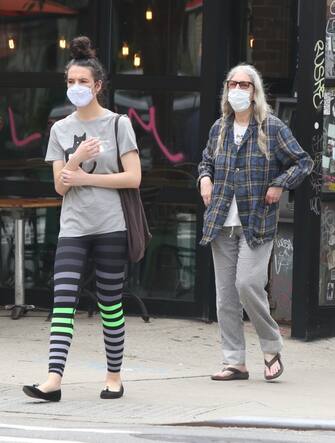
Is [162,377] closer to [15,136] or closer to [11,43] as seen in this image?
[15,136]

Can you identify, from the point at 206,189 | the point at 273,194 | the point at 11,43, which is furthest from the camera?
the point at 11,43

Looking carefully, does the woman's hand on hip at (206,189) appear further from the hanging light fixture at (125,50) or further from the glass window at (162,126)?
the hanging light fixture at (125,50)

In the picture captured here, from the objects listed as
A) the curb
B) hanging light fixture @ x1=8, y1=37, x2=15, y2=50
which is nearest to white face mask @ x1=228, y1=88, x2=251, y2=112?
the curb

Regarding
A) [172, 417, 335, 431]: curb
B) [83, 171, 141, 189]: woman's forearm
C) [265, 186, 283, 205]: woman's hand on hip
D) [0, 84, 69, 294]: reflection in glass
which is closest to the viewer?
[172, 417, 335, 431]: curb

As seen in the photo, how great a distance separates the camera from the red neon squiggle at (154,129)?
988cm

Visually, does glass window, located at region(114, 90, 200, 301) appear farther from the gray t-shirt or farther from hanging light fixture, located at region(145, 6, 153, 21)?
the gray t-shirt

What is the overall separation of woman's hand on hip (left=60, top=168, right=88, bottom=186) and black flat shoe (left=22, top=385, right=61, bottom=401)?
3.82 feet

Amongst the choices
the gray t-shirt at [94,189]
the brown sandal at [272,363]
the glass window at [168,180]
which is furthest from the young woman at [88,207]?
the glass window at [168,180]

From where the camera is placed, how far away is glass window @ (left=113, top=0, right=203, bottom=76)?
9750 mm

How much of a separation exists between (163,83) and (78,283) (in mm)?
3390

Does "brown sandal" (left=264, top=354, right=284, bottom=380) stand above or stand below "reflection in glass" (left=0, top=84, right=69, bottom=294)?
below

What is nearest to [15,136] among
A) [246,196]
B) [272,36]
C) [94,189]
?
[272,36]

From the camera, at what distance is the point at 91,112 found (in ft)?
22.6

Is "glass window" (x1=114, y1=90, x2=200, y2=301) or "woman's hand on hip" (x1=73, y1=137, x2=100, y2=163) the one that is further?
"glass window" (x1=114, y1=90, x2=200, y2=301)
